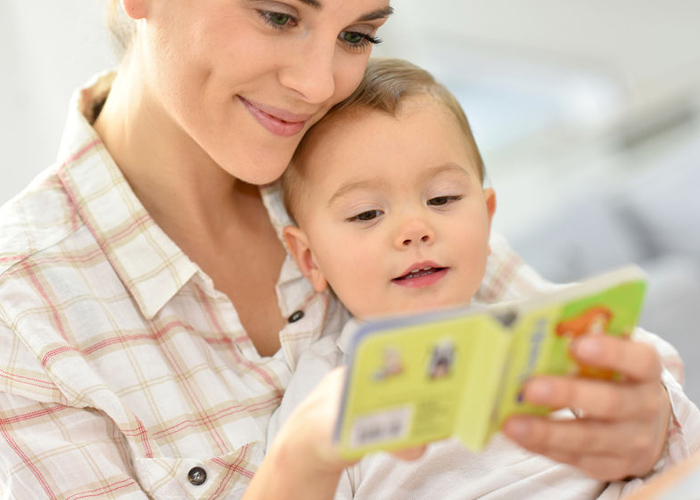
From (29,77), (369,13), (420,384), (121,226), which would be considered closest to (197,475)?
(121,226)

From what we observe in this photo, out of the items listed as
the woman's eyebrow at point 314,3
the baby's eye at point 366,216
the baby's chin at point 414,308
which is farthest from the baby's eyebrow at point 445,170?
the woman's eyebrow at point 314,3

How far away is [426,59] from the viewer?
4.43 m

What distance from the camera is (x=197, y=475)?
1552mm

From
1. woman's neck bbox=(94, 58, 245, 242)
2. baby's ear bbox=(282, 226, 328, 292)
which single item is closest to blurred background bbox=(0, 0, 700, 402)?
baby's ear bbox=(282, 226, 328, 292)

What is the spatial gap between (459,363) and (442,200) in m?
0.74

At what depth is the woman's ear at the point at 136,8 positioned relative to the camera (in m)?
1.59

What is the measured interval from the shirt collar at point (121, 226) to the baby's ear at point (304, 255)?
0.22 metres

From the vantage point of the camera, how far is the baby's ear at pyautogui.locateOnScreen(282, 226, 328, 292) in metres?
1.81

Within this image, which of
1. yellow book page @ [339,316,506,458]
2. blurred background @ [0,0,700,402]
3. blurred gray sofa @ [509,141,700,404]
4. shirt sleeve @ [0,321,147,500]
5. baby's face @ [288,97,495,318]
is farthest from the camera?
blurred background @ [0,0,700,402]

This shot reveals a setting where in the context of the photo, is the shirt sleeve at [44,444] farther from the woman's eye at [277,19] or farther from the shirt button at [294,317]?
the woman's eye at [277,19]

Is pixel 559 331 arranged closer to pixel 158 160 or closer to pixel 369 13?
→ pixel 369 13

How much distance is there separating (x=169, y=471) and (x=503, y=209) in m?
3.19

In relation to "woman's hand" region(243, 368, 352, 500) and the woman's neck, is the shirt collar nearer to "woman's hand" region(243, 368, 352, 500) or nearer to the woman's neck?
the woman's neck

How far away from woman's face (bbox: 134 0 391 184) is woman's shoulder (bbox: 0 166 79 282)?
25cm
